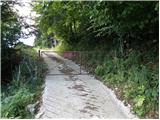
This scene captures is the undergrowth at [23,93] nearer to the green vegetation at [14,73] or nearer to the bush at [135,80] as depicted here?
the green vegetation at [14,73]

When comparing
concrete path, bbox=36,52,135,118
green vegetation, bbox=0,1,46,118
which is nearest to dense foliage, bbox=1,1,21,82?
green vegetation, bbox=0,1,46,118

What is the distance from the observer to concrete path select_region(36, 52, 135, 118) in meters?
7.68

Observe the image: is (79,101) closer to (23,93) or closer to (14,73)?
(23,93)

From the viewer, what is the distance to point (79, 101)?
872 centimetres

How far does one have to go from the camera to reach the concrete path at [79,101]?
768 centimetres

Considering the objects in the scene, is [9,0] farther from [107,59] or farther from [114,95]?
[114,95]

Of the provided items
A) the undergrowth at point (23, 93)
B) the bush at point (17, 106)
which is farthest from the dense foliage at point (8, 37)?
the bush at point (17, 106)

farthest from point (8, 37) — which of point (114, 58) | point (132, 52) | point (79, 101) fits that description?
point (79, 101)

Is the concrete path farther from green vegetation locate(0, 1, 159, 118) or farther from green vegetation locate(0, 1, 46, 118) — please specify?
green vegetation locate(0, 1, 46, 118)

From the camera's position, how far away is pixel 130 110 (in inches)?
308

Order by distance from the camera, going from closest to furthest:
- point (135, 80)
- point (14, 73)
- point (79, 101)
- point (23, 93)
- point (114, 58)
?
point (79, 101) → point (135, 80) → point (23, 93) → point (114, 58) → point (14, 73)

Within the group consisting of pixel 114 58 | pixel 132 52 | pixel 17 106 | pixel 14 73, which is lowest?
pixel 17 106

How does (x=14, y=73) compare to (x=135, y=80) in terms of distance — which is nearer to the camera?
(x=135, y=80)

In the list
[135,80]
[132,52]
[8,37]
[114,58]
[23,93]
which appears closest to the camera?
[135,80]
